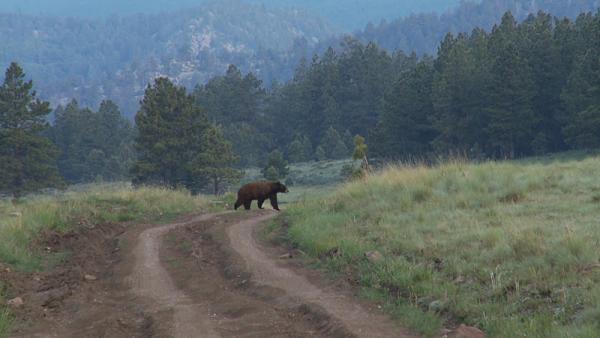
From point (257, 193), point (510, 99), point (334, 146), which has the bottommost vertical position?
point (257, 193)

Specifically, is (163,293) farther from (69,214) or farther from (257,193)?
(257,193)

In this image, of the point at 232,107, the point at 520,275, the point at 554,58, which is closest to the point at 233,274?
the point at 520,275

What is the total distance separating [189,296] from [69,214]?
9.99 m

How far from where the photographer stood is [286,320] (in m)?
8.59

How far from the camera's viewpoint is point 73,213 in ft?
63.5

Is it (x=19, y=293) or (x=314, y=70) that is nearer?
(x=19, y=293)

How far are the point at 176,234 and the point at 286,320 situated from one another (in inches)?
356

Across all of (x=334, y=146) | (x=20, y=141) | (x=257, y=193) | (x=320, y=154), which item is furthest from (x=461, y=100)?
(x=257, y=193)

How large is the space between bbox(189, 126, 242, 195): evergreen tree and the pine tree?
17.0 metres

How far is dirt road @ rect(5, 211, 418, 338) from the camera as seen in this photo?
27.5ft

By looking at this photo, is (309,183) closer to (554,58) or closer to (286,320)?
(554,58)

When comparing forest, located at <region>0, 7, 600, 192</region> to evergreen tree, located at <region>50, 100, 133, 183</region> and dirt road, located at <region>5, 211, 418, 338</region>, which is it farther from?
dirt road, located at <region>5, 211, 418, 338</region>

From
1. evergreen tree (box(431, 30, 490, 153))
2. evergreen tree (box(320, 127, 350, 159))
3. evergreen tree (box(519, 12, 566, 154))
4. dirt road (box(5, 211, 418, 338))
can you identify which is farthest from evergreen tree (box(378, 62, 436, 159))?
dirt road (box(5, 211, 418, 338))

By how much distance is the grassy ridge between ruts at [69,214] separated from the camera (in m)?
13.9
